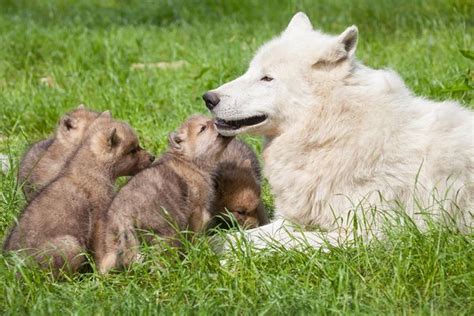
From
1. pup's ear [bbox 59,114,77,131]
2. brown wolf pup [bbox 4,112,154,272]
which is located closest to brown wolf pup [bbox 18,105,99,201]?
pup's ear [bbox 59,114,77,131]

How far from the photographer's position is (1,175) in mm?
6598

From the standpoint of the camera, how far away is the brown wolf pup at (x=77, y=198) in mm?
5043

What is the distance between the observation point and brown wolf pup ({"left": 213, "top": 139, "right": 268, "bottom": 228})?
6191 millimetres

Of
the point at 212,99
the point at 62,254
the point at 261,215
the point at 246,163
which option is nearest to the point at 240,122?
the point at 212,99

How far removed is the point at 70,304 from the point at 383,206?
6.33 ft

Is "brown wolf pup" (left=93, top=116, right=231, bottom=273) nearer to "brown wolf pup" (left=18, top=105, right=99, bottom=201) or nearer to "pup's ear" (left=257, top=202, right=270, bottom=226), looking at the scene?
"pup's ear" (left=257, top=202, right=270, bottom=226)

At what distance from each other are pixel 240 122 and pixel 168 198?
2.57 feet

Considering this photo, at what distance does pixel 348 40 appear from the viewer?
5703mm

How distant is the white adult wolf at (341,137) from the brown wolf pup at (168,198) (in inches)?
8.1

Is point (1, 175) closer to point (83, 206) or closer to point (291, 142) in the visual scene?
point (83, 206)

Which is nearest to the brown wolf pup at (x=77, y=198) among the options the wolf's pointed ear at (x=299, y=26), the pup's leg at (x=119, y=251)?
the pup's leg at (x=119, y=251)

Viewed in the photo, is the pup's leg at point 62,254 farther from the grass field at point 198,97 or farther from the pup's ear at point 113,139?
the pup's ear at point 113,139

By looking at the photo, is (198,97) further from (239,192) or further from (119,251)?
(119,251)

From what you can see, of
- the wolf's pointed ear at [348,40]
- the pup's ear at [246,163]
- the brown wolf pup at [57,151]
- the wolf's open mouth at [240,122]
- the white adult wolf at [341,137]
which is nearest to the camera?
the white adult wolf at [341,137]
